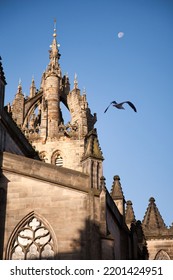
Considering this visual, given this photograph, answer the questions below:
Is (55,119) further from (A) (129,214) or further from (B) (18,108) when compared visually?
(A) (129,214)

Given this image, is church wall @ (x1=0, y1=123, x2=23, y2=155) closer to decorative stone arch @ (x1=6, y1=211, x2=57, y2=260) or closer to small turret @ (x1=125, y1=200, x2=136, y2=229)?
decorative stone arch @ (x1=6, y1=211, x2=57, y2=260)

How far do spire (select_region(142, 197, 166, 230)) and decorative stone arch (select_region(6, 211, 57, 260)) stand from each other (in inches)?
648

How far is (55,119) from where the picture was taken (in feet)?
185

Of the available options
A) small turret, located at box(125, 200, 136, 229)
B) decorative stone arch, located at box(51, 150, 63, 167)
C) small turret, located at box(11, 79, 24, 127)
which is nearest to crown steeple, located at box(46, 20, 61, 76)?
small turret, located at box(11, 79, 24, 127)

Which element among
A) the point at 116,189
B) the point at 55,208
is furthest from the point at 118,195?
the point at 55,208

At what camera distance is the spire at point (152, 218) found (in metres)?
33.6

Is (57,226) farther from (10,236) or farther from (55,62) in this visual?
(55,62)

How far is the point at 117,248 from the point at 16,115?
37.5 metres

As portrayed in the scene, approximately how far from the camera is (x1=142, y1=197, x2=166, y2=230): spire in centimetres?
3356

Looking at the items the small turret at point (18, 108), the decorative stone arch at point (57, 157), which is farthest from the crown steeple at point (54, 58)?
the decorative stone arch at point (57, 157)

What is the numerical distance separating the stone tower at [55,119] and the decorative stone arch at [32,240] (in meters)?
33.0

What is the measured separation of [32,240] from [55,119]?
39.6m
